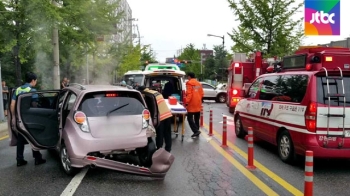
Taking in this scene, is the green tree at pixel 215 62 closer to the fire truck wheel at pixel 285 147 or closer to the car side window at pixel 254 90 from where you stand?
the car side window at pixel 254 90

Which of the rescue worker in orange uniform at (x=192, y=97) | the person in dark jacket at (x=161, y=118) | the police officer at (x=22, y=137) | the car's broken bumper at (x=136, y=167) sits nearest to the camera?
the car's broken bumper at (x=136, y=167)

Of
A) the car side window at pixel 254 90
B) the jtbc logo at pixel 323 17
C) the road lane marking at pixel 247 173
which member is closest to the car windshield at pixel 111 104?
the road lane marking at pixel 247 173

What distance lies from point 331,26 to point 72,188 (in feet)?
66.4

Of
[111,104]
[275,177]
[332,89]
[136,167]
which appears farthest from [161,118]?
[332,89]

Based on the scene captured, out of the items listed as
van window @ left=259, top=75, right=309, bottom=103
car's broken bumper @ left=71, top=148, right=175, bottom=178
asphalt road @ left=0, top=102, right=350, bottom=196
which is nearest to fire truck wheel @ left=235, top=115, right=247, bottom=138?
van window @ left=259, top=75, right=309, bottom=103

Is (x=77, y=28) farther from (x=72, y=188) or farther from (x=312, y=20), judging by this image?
(x=72, y=188)

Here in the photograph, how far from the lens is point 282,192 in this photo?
5941 millimetres

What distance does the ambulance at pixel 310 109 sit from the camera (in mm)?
7051

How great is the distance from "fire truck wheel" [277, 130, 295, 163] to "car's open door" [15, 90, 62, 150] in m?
4.44

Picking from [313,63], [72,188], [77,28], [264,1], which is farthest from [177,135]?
[264,1]

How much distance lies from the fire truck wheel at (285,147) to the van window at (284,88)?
720 mm

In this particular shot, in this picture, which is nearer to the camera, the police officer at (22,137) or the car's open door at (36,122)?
the car's open door at (36,122)

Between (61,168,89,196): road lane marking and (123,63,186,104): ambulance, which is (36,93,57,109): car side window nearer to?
(61,168,89,196): road lane marking

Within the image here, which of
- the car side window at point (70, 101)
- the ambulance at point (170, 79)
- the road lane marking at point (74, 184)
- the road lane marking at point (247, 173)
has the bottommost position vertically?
the road lane marking at point (247, 173)
